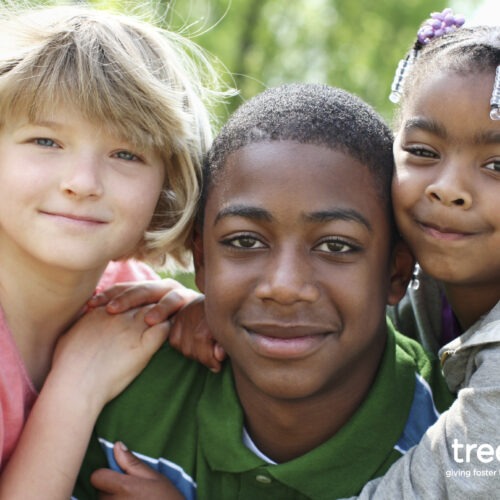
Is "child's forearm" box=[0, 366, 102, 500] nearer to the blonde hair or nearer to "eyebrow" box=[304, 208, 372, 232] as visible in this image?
the blonde hair

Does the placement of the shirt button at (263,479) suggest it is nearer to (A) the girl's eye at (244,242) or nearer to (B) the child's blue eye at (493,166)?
(A) the girl's eye at (244,242)

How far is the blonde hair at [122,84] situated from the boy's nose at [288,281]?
55 centimetres

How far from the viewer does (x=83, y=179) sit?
259 centimetres

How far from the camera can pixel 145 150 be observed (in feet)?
9.09

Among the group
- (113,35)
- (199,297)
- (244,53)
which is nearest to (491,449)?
(199,297)

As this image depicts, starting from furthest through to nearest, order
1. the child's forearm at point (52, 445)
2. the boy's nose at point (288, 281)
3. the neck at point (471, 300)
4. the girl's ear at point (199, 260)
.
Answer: the girl's ear at point (199, 260)
the neck at point (471, 300)
the child's forearm at point (52, 445)
the boy's nose at point (288, 281)

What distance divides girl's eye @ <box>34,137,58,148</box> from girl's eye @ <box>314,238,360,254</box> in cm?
87

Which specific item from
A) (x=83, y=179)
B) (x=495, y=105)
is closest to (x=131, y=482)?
(x=83, y=179)

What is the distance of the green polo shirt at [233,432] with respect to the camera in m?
2.51

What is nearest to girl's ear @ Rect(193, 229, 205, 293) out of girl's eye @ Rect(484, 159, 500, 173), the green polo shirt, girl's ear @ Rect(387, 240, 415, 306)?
the green polo shirt

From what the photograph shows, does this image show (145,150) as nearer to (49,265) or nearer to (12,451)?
(49,265)

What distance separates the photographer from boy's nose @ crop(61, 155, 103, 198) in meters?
2.59

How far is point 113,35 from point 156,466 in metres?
1.35

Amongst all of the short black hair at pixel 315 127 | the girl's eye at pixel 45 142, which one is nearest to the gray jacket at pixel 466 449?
the short black hair at pixel 315 127
